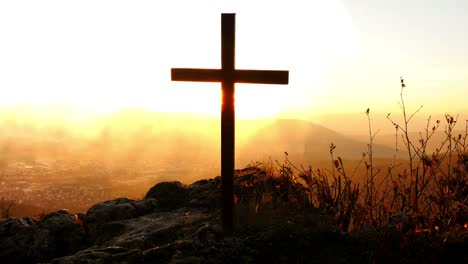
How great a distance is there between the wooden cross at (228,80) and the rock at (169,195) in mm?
2570

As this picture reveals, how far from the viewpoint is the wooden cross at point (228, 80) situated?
784cm

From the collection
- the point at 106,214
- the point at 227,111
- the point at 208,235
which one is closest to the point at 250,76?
the point at 227,111

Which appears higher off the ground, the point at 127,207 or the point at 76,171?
the point at 127,207

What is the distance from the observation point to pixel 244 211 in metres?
8.07

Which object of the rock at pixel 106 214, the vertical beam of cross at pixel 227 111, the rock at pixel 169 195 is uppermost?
the vertical beam of cross at pixel 227 111

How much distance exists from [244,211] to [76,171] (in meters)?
176

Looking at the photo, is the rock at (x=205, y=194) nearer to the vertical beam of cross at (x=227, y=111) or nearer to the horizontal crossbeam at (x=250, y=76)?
the vertical beam of cross at (x=227, y=111)

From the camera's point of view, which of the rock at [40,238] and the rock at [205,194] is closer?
the rock at [40,238]

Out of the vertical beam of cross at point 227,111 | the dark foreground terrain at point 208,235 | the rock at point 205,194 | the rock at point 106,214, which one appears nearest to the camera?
the dark foreground terrain at point 208,235

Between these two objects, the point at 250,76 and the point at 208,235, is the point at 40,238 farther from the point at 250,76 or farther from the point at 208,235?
the point at 250,76

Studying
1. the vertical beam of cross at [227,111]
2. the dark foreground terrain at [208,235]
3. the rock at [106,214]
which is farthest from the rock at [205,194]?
the vertical beam of cross at [227,111]

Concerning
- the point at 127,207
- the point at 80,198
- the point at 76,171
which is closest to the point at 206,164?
the point at 76,171

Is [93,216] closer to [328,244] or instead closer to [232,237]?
[232,237]

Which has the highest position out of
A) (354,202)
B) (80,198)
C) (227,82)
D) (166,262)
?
(227,82)
